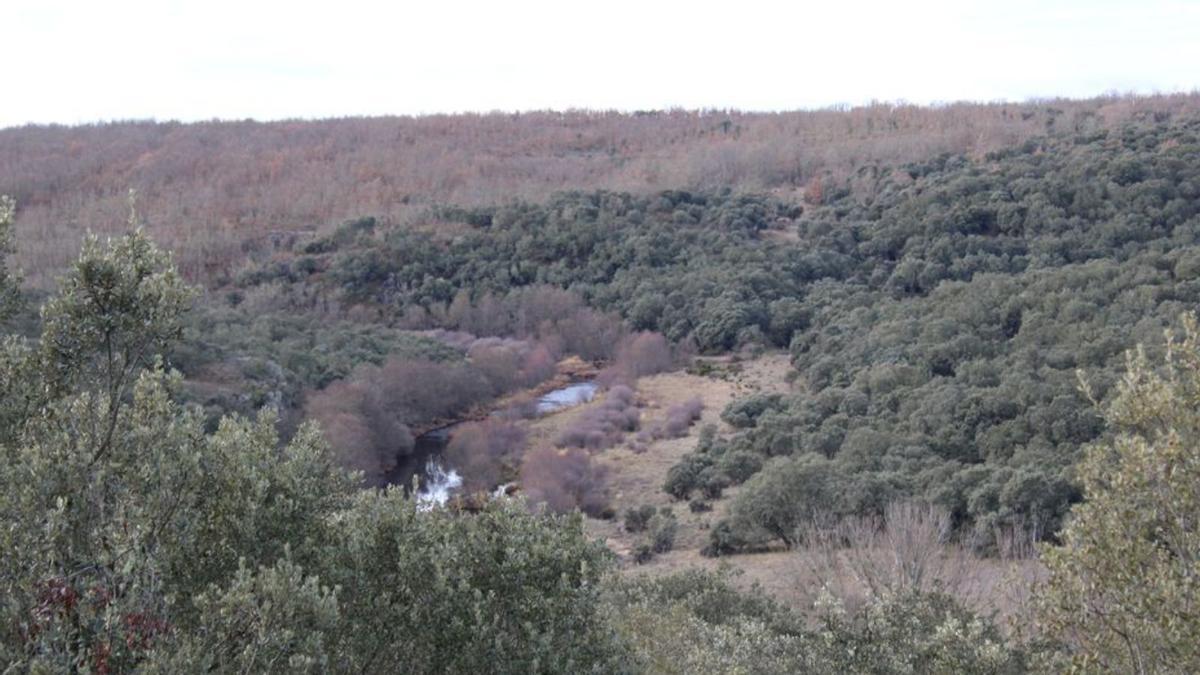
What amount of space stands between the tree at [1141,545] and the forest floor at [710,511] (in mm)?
1091

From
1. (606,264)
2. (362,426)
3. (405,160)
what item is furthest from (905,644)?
(405,160)

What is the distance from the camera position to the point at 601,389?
4331 cm

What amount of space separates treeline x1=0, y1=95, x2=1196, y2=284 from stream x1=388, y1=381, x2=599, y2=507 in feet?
77.0

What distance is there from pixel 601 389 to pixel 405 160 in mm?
50134

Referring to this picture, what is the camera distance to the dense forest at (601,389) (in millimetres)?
5094

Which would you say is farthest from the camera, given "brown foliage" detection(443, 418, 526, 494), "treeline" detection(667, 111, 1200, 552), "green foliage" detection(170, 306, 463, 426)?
"brown foliage" detection(443, 418, 526, 494)

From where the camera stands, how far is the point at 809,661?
31.2ft

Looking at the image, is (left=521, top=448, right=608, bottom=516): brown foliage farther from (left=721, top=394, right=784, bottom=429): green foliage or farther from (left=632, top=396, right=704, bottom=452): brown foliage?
(left=721, top=394, right=784, bottom=429): green foliage

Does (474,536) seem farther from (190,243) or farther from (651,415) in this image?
(190,243)

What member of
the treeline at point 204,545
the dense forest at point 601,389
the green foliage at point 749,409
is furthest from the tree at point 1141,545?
the green foliage at point 749,409

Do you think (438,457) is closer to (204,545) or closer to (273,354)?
(273,354)

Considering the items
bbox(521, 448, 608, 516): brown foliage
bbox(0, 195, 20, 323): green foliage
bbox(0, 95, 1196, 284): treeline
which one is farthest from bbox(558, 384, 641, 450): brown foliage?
bbox(0, 195, 20, 323): green foliage

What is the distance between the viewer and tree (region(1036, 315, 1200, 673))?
5855 millimetres

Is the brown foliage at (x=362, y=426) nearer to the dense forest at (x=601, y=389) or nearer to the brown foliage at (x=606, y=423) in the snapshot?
the dense forest at (x=601, y=389)
